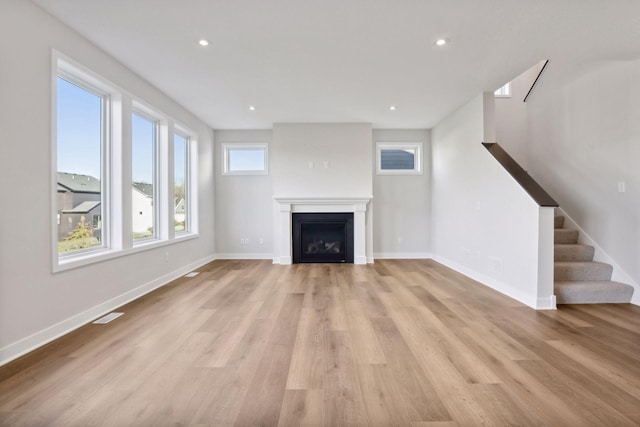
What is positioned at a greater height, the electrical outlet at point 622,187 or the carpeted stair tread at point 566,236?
the electrical outlet at point 622,187

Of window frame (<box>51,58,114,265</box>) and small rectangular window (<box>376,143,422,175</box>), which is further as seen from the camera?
small rectangular window (<box>376,143,422,175</box>)

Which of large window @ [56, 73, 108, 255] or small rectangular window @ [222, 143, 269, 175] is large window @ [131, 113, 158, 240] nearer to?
large window @ [56, 73, 108, 255]

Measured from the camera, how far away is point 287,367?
188 cm

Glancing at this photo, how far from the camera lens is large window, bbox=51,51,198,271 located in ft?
8.54

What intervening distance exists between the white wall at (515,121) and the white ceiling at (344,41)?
1.49 meters

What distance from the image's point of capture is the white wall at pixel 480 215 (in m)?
3.12

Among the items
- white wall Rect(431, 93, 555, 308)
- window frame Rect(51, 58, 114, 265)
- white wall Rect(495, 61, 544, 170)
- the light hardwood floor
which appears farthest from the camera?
white wall Rect(495, 61, 544, 170)

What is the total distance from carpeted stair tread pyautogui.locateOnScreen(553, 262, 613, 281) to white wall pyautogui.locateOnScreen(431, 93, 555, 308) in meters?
0.56

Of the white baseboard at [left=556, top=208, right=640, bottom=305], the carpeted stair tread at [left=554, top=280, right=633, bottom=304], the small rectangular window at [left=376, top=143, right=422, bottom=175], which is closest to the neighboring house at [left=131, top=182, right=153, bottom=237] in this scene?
the small rectangular window at [left=376, top=143, right=422, bottom=175]

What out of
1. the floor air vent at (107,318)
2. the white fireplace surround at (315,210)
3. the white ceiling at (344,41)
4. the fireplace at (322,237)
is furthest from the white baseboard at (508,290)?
the floor air vent at (107,318)

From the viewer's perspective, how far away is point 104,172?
312cm

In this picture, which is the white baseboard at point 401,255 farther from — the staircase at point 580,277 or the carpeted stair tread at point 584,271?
the carpeted stair tread at point 584,271

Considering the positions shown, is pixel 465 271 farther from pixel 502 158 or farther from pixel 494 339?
pixel 494 339

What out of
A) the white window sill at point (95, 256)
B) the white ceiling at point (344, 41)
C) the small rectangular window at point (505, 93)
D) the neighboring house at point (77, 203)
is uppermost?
the small rectangular window at point (505, 93)
